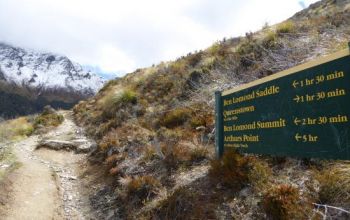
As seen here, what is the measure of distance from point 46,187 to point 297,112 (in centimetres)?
762

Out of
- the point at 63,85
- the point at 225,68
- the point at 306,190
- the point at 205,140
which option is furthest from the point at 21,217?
the point at 63,85

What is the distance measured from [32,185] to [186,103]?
5.54 metres

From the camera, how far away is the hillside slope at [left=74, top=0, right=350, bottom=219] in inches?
225

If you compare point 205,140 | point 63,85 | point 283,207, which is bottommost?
point 283,207

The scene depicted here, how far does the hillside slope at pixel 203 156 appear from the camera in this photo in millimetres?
5707

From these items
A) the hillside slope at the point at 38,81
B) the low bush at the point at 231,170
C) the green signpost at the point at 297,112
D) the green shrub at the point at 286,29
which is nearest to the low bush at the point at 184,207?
the low bush at the point at 231,170

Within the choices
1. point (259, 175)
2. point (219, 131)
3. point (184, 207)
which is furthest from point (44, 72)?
point (259, 175)

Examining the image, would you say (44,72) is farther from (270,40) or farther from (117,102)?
(270,40)

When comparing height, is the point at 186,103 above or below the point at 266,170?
above

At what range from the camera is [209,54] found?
1783 cm

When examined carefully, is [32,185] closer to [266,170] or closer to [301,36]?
[266,170]

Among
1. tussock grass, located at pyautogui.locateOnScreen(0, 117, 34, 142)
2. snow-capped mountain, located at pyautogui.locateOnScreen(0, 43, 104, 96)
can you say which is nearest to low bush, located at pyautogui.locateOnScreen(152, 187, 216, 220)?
tussock grass, located at pyautogui.locateOnScreen(0, 117, 34, 142)

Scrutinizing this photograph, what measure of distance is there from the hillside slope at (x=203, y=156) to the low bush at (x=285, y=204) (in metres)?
0.01

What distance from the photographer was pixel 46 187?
1080 centimetres
